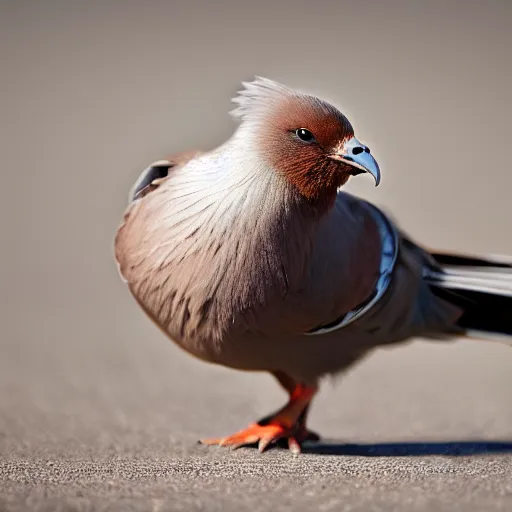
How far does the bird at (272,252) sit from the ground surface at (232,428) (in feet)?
1.37

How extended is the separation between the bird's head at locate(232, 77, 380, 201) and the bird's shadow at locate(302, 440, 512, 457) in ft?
3.94

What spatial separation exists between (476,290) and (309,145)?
1.25m

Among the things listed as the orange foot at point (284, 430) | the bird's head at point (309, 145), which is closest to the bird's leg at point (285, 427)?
the orange foot at point (284, 430)

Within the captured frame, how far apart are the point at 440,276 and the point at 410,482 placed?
1.30m

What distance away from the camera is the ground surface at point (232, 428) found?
3408 millimetres

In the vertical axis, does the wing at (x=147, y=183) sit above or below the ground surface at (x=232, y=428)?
above

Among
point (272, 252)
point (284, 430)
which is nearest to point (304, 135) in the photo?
point (272, 252)

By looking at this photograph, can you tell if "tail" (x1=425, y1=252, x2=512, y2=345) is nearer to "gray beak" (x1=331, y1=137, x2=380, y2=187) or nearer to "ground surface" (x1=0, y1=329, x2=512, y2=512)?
"ground surface" (x1=0, y1=329, x2=512, y2=512)

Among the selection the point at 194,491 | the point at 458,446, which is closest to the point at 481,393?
the point at 458,446

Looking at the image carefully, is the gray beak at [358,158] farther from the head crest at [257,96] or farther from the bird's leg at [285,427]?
the bird's leg at [285,427]

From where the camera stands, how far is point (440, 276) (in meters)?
4.71

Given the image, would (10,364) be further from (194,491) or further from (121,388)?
(194,491)

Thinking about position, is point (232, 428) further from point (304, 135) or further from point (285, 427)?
point (304, 135)

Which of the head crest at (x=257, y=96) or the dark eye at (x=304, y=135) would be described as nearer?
the dark eye at (x=304, y=135)
